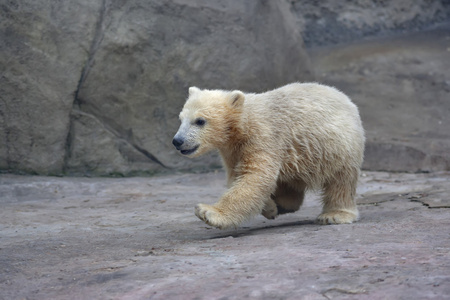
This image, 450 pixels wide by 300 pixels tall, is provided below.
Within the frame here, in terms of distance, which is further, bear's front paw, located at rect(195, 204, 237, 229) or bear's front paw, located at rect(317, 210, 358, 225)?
bear's front paw, located at rect(317, 210, 358, 225)

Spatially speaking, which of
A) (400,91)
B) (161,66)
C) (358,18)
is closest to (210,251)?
(161,66)

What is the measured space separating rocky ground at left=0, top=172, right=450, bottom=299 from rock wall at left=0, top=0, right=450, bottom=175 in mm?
1020

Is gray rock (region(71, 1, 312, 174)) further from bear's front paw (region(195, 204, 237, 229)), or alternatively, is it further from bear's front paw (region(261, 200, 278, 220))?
bear's front paw (region(195, 204, 237, 229))

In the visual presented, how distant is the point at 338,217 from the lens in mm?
4812

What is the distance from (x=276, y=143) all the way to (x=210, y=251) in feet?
4.08

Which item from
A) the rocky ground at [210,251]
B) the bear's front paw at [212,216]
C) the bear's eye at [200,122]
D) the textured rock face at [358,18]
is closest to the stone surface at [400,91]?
the textured rock face at [358,18]

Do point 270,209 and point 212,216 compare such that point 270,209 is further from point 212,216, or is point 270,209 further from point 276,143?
point 212,216

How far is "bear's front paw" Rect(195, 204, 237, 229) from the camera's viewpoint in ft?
14.0

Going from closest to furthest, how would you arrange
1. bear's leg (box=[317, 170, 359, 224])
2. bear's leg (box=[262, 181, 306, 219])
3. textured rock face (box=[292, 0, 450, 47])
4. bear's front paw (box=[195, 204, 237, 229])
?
1. bear's front paw (box=[195, 204, 237, 229])
2. bear's leg (box=[317, 170, 359, 224])
3. bear's leg (box=[262, 181, 306, 219])
4. textured rock face (box=[292, 0, 450, 47])

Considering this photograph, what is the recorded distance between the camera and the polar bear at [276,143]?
14.9 ft

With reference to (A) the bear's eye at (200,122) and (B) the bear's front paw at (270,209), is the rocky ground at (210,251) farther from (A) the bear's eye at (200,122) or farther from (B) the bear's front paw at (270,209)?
(A) the bear's eye at (200,122)

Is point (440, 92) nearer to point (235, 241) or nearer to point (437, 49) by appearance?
point (437, 49)

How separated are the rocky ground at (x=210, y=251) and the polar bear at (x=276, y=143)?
28cm

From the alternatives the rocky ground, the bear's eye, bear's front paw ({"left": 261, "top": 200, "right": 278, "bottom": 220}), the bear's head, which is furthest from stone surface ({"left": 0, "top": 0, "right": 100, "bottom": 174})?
bear's front paw ({"left": 261, "top": 200, "right": 278, "bottom": 220})
